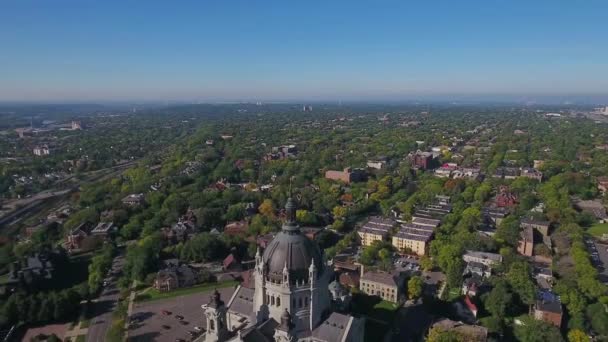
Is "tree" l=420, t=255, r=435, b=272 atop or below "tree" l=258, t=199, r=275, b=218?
below

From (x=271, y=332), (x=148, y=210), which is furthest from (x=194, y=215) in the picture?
(x=271, y=332)

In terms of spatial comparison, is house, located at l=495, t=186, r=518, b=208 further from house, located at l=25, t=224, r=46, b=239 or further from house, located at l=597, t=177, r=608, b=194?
house, located at l=25, t=224, r=46, b=239

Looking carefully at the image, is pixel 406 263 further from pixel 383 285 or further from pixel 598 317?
pixel 598 317

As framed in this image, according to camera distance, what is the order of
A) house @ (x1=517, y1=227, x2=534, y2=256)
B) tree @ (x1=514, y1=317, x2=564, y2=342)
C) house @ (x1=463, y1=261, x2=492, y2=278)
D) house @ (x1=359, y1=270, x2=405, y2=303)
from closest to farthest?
tree @ (x1=514, y1=317, x2=564, y2=342) → house @ (x1=359, y1=270, x2=405, y2=303) → house @ (x1=463, y1=261, x2=492, y2=278) → house @ (x1=517, y1=227, x2=534, y2=256)

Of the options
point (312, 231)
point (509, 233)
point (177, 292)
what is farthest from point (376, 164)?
point (177, 292)

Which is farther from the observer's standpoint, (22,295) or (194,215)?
(194,215)

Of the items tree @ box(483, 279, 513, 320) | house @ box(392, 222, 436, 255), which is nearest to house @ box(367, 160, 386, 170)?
house @ box(392, 222, 436, 255)

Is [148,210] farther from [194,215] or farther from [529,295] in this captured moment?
[529,295]
